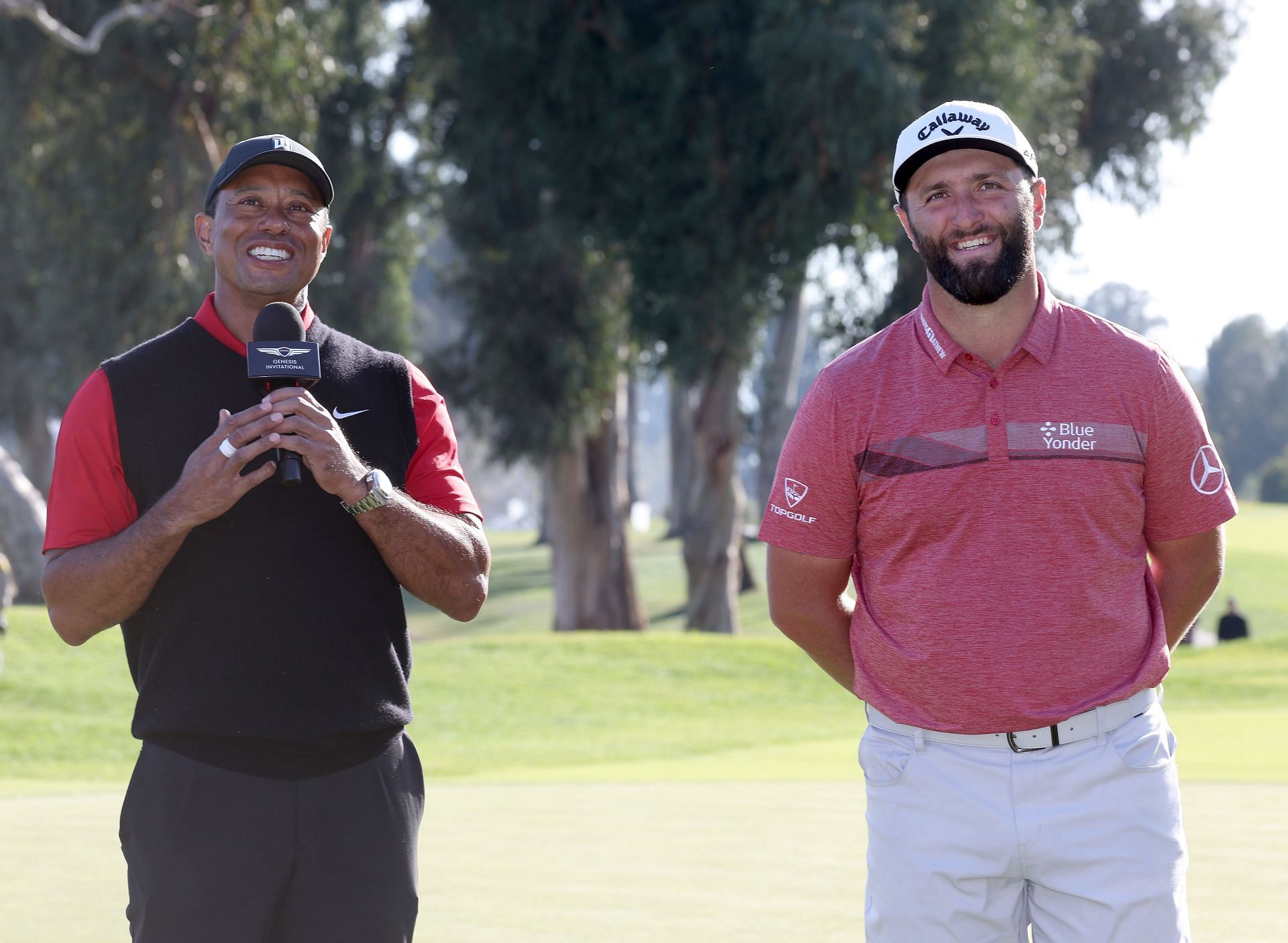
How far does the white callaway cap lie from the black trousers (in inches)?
69.4

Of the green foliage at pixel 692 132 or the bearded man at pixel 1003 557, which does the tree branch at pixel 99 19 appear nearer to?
the green foliage at pixel 692 132

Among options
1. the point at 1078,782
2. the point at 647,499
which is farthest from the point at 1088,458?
the point at 647,499

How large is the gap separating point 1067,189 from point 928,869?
25604 mm

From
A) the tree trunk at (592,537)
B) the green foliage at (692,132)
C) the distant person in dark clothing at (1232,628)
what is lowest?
the distant person in dark clothing at (1232,628)

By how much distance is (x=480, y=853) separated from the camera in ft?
25.0

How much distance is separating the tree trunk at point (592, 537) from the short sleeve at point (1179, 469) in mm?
26478

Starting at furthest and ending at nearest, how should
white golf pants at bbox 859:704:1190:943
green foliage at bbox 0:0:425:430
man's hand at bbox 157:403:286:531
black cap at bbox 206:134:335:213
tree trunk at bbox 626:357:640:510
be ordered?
1. tree trunk at bbox 626:357:640:510
2. green foliage at bbox 0:0:425:430
3. black cap at bbox 206:134:335:213
4. white golf pants at bbox 859:704:1190:943
5. man's hand at bbox 157:403:286:531

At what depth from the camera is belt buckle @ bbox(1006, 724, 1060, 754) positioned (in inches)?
137

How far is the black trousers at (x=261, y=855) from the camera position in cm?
348

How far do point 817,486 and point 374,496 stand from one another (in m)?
0.95

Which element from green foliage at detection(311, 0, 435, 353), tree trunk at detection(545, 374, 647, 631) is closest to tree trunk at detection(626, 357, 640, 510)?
green foliage at detection(311, 0, 435, 353)

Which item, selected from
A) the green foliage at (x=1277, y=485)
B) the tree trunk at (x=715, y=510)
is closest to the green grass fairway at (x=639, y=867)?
the tree trunk at (x=715, y=510)

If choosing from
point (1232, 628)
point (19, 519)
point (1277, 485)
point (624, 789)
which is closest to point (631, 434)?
point (1277, 485)

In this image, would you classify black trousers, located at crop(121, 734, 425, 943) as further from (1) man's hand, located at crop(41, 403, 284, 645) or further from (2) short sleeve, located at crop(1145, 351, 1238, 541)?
(2) short sleeve, located at crop(1145, 351, 1238, 541)
